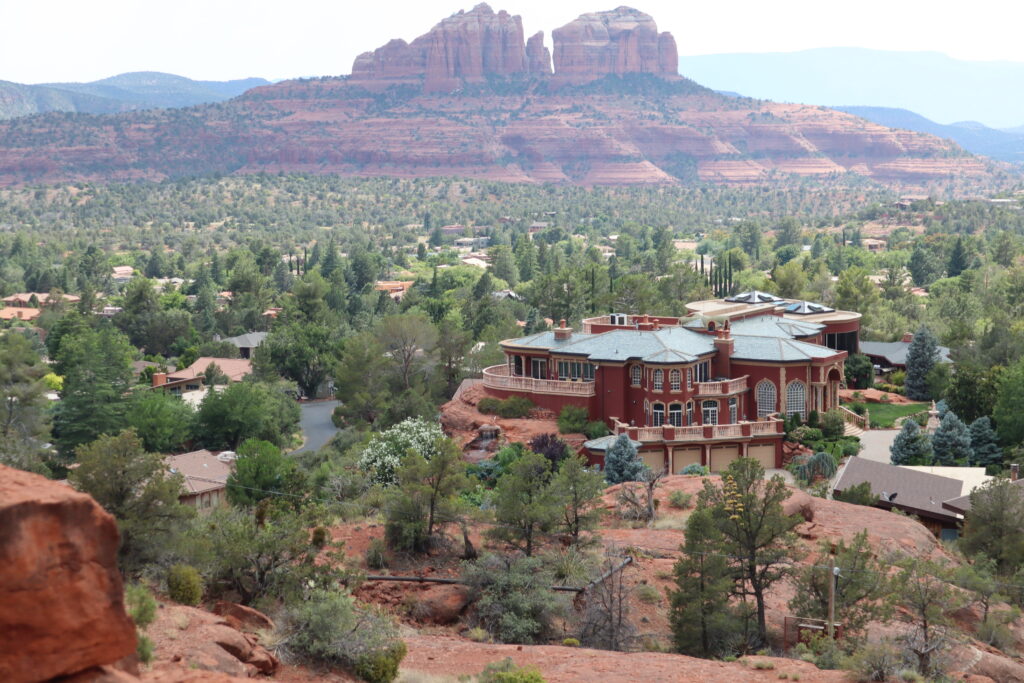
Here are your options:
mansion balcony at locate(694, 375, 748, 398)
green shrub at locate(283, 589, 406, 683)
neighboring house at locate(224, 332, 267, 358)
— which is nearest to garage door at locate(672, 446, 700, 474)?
mansion balcony at locate(694, 375, 748, 398)

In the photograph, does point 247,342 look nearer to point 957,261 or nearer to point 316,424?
point 316,424

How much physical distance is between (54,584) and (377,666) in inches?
390

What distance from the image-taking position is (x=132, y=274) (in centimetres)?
14275

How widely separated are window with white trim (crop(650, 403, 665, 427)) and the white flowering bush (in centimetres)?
803

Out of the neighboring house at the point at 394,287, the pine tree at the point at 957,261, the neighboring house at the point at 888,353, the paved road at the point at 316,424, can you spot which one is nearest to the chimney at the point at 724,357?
the neighboring house at the point at 888,353

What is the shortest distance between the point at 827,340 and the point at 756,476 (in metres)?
36.4

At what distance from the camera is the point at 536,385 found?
54.2m

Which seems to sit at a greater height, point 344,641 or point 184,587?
point 184,587

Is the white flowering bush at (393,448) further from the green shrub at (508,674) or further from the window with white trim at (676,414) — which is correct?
the green shrub at (508,674)

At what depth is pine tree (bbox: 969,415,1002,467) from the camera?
50344 millimetres

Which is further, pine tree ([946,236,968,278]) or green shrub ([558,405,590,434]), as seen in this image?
pine tree ([946,236,968,278])

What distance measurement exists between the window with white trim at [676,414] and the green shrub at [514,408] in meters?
5.47

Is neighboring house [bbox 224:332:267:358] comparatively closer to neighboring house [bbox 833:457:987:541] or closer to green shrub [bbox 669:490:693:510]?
neighboring house [bbox 833:457:987:541]

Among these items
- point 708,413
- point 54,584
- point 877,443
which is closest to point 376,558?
point 54,584
